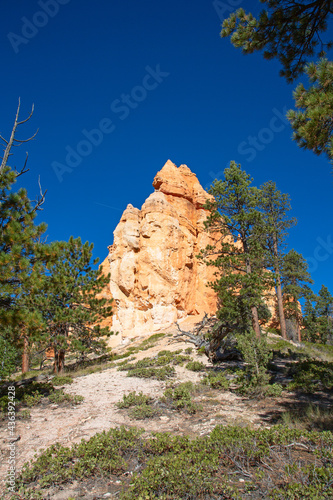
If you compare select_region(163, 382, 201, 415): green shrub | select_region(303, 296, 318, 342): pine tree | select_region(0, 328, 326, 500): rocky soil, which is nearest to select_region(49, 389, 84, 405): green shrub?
select_region(0, 328, 326, 500): rocky soil

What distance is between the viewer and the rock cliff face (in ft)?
110

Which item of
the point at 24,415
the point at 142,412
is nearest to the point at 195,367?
the point at 142,412

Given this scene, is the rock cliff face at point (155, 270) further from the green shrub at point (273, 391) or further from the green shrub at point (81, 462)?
the green shrub at point (81, 462)

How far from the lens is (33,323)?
6.62m

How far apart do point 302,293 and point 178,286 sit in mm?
14403

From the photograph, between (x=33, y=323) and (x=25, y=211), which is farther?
(x=25, y=211)

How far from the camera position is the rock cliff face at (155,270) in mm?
33469

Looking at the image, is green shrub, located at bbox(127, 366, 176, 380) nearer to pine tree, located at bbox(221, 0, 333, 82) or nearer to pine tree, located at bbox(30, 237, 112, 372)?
pine tree, located at bbox(30, 237, 112, 372)

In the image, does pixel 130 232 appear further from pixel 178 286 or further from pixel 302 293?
pixel 302 293

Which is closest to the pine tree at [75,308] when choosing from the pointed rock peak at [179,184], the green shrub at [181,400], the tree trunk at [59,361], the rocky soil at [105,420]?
the tree trunk at [59,361]

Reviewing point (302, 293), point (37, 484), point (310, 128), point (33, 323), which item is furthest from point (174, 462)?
point (302, 293)

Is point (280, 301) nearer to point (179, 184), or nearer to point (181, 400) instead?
point (181, 400)

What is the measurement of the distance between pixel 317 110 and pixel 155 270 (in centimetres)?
3029

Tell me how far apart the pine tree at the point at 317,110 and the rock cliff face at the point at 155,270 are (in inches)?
1129
